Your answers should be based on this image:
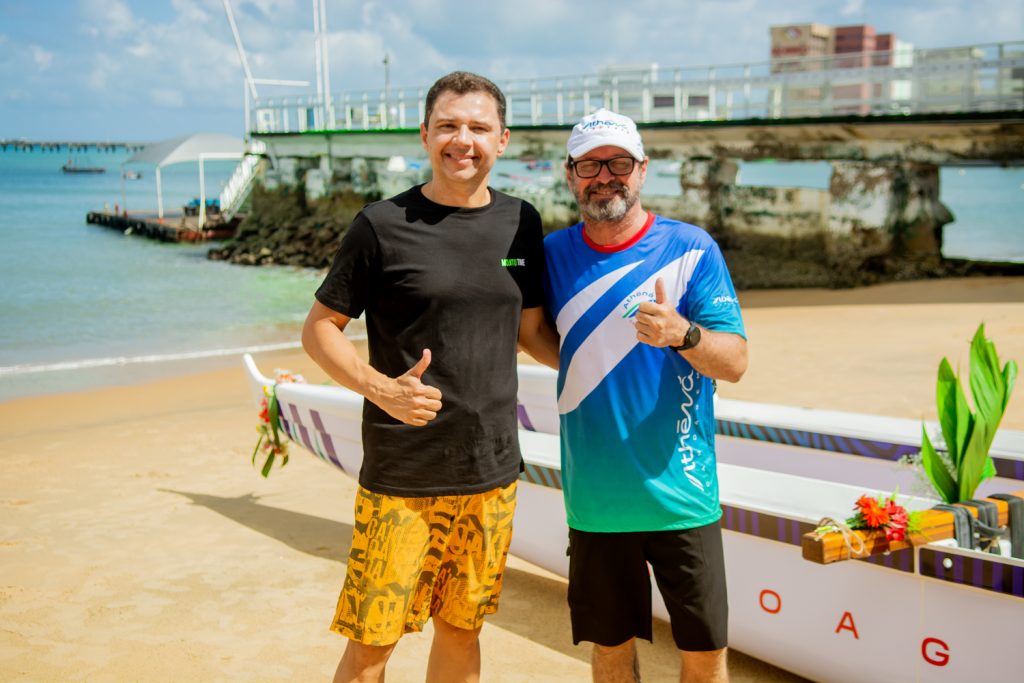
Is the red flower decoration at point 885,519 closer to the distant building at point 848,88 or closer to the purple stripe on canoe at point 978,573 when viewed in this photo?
the purple stripe on canoe at point 978,573

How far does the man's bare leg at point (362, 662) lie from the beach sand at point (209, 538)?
145 centimetres

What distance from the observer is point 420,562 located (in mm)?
2832

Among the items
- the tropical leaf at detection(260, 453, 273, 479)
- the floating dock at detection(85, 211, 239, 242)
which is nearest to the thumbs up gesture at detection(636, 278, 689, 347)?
the tropical leaf at detection(260, 453, 273, 479)

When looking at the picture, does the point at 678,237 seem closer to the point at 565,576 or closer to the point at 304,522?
the point at 565,576

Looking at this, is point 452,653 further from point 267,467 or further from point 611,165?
point 267,467

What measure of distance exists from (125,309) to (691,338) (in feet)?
68.2

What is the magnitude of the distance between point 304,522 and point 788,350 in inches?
281

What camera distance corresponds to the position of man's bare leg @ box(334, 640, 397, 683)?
9.27 feet

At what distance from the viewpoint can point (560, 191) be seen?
70.7 feet

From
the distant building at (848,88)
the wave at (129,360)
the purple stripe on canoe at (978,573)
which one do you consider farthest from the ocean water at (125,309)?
the purple stripe on canoe at (978,573)

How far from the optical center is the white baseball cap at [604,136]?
2.87m

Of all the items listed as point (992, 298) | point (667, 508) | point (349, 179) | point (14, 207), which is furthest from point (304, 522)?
point (14, 207)

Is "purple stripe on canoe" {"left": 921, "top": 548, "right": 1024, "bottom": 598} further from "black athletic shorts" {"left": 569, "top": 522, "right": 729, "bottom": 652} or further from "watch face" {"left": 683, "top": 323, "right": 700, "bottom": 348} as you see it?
"watch face" {"left": 683, "top": 323, "right": 700, "bottom": 348}

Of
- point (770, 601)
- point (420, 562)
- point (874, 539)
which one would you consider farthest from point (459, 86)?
point (770, 601)
